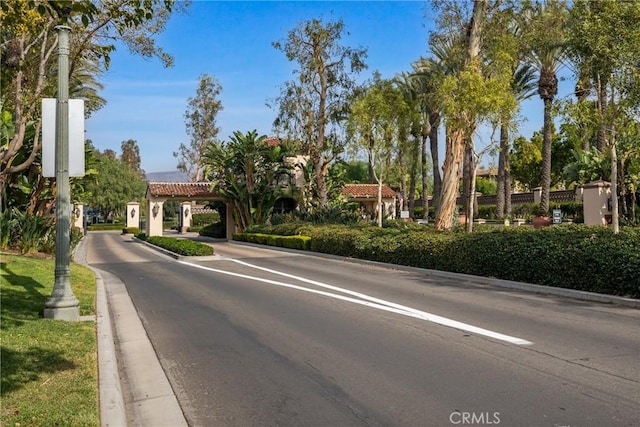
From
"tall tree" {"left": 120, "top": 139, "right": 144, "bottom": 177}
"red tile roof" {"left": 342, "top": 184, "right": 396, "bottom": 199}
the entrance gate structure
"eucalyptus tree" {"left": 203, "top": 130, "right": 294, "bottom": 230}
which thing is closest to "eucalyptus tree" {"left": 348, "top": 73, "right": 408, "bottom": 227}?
"eucalyptus tree" {"left": 203, "top": 130, "right": 294, "bottom": 230}

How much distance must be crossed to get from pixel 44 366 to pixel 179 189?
4008 centimetres

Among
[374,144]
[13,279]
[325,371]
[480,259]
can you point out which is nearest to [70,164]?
[13,279]

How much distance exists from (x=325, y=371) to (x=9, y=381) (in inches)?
129

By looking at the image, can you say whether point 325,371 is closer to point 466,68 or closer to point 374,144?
point 466,68

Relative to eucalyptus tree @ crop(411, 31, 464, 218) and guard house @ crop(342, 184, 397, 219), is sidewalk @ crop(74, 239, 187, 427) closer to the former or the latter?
eucalyptus tree @ crop(411, 31, 464, 218)

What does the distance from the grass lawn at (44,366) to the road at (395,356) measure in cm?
92

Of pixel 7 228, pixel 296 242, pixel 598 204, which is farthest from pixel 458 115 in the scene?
pixel 7 228

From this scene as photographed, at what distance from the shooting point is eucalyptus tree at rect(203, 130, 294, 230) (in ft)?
138

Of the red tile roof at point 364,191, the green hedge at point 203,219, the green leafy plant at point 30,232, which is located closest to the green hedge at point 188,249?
the green leafy plant at point 30,232

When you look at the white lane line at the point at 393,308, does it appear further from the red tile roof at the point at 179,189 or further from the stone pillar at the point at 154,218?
the stone pillar at the point at 154,218

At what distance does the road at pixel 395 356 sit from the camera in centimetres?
520

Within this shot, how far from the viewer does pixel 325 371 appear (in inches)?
259

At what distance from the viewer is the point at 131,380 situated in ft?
21.4

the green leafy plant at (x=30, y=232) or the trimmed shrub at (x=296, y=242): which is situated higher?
the green leafy plant at (x=30, y=232)
